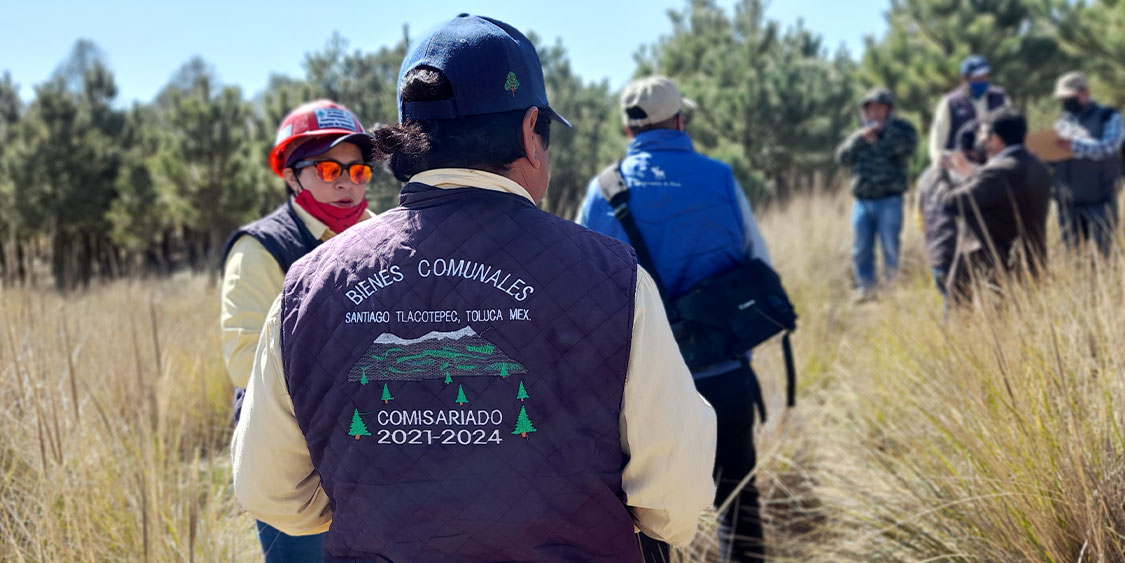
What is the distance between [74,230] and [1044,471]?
25770 millimetres

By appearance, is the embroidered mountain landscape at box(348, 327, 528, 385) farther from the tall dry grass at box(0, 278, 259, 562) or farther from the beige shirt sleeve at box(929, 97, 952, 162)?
the beige shirt sleeve at box(929, 97, 952, 162)

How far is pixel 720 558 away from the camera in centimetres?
326

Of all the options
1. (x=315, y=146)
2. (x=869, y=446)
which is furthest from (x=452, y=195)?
(x=869, y=446)

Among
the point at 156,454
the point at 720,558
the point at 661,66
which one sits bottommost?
the point at 720,558

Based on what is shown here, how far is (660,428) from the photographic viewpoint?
57.2 inches

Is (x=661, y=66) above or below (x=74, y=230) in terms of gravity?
above

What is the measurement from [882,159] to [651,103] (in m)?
5.08

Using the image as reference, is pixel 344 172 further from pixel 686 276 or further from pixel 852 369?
pixel 852 369

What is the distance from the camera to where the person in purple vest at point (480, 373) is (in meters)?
1.40

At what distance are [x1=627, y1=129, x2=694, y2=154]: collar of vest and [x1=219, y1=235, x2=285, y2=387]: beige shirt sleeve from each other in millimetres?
1476

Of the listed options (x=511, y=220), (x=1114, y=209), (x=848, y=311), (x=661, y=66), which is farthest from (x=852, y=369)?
(x=661, y=66)

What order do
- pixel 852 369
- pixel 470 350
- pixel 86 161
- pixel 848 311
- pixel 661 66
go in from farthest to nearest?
pixel 86 161 < pixel 661 66 < pixel 848 311 < pixel 852 369 < pixel 470 350

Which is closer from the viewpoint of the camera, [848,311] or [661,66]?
[848,311]

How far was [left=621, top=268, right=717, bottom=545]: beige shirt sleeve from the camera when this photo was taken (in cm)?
144
